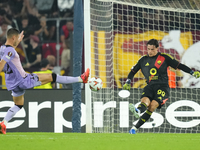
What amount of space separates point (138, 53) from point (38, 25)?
278 centimetres

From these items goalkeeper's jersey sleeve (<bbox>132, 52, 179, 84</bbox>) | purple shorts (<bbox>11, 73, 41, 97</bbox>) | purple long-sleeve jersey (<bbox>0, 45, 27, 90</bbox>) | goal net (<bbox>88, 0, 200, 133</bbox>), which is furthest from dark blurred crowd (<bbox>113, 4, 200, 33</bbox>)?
purple long-sleeve jersey (<bbox>0, 45, 27, 90</bbox>)

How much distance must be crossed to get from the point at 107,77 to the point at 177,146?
433 centimetres

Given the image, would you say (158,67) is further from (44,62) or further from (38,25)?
(38,25)

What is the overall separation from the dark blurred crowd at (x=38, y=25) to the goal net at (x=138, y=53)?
4.99 feet

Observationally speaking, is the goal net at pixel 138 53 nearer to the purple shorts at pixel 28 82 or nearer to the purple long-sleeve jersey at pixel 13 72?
the purple shorts at pixel 28 82

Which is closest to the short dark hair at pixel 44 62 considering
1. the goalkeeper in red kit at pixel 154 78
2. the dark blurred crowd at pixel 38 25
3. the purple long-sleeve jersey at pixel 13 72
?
the dark blurred crowd at pixel 38 25

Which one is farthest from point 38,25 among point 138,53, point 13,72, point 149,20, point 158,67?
point 13,72

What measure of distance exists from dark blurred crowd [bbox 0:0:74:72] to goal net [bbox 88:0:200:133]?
1.52 m

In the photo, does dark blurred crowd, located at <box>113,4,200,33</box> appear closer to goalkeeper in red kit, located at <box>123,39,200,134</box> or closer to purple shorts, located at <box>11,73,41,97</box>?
goalkeeper in red kit, located at <box>123,39,200,134</box>

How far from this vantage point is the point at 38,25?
33.5 feet

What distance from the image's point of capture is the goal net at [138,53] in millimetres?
7992

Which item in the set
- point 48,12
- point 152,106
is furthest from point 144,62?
point 48,12

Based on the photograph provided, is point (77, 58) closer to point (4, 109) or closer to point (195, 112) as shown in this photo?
point (4, 109)

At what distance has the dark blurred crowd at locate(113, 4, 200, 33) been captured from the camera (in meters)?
9.01
